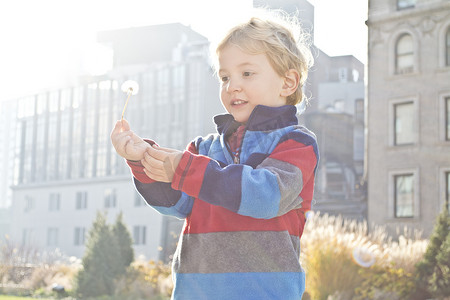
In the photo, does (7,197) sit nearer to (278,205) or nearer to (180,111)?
(180,111)

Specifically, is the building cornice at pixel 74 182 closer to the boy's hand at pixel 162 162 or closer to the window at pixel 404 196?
the window at pixel 404 196

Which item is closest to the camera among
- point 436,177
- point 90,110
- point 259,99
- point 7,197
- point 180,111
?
point 259,99

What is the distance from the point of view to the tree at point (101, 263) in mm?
12547

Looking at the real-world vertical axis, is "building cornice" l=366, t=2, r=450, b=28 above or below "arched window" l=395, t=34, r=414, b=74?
above

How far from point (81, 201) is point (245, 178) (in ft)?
148

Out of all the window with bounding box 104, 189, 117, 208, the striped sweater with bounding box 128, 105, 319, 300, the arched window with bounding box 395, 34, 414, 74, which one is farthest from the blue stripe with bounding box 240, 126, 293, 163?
the window with bounding box 104, 189, 117, 208

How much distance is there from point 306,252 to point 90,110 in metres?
39.6

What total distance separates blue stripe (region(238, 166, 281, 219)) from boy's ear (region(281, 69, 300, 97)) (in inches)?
13.6

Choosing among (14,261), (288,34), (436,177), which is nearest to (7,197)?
(14,261)

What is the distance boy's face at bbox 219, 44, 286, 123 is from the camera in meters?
1.65

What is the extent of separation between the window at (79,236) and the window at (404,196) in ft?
A: 98.6

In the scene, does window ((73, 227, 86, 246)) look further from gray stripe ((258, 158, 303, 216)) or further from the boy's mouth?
gray stripe ((258, 158, 303, 216))

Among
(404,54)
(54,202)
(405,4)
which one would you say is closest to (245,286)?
(404,54)

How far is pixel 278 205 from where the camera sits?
1.46 meters
